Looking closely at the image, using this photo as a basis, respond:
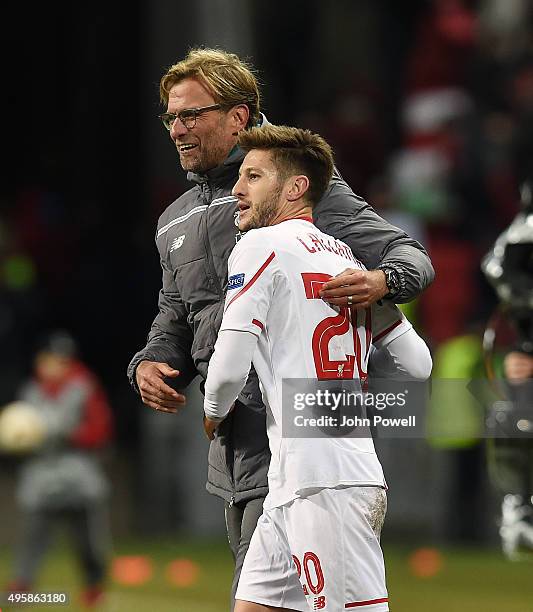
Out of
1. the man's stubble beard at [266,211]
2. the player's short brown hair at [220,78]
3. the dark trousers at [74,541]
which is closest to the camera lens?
the man's stubble beard at [266,211]

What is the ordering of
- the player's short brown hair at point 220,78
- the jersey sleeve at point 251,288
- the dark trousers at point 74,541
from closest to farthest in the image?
the jersey sleeve at point 251,288, the player's short brown hair at point 220,78, the dark trousers at point 74,541

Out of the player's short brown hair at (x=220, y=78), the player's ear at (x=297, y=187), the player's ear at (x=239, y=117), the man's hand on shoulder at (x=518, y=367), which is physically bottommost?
the man's hand on shoulder at (x=518, y=367)

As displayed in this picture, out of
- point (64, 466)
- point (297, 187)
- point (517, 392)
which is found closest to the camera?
point (297, 187)

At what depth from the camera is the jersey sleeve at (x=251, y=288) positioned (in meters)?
3.72

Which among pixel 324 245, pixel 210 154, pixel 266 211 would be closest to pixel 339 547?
pixel 324 245

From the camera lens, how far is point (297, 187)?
3.94 metres

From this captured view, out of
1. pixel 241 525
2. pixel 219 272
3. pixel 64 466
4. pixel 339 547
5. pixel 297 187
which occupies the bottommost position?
pixel 339 547

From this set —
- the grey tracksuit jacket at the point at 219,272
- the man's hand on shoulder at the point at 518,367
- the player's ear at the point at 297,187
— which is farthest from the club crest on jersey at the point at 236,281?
the man's hand on shoulder at the point at 518,367

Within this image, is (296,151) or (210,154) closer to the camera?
(296,151)

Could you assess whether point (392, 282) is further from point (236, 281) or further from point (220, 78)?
point (220, 78)

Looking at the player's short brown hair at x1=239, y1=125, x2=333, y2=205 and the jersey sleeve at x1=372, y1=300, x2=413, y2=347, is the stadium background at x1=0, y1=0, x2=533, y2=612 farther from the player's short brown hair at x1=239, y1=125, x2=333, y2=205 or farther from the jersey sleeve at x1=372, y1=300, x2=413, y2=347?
the player's short brown hair at x1=239, y1=125, x2=333, y2=205

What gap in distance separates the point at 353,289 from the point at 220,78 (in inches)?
36.2

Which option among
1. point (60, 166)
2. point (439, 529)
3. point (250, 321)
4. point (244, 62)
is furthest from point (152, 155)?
point (250, 321)

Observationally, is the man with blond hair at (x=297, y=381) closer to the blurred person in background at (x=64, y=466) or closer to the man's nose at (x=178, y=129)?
the man's nose at (x=178, y=129)
